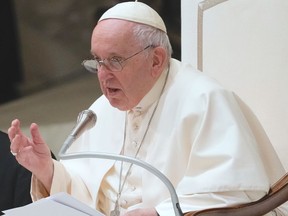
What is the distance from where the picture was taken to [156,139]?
9.01 ft

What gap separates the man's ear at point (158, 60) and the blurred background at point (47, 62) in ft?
10.5

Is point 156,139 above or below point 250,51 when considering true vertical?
below

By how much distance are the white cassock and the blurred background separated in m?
3.09

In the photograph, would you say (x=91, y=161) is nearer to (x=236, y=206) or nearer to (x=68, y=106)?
(x=236, y=206)

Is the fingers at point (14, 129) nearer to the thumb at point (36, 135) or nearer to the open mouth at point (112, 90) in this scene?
the thumb at point (36, 135)

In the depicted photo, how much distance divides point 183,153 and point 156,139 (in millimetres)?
140

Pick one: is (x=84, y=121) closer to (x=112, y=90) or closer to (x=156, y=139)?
(x=112, y=90)

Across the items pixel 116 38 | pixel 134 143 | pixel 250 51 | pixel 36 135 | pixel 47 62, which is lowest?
pixel 47 62

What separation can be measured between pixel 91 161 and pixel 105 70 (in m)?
0.48

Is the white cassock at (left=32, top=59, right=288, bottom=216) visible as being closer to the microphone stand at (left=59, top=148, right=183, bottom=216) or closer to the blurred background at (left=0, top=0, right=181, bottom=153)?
the microphone stand at (left=59, top=148, right=183, bottom=216)

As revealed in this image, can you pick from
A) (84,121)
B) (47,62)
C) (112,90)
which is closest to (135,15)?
(112,90)

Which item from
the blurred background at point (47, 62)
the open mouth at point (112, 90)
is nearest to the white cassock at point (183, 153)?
the open mouth at point (112, 90)

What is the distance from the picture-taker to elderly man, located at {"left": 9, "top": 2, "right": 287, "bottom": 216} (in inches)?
98.3

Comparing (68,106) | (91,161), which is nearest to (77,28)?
(68,106)
